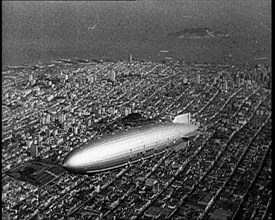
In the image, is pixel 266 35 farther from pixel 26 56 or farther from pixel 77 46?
pixel 26 56

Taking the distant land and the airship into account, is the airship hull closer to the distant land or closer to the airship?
the airship

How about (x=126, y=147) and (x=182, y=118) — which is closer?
(x=126, y=147)

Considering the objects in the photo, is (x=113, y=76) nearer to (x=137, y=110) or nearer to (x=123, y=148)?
(x=137, y=110)

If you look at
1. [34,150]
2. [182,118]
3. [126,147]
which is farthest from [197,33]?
[34,150]

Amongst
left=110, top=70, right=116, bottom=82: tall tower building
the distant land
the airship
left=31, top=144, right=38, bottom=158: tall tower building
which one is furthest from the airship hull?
the distant land

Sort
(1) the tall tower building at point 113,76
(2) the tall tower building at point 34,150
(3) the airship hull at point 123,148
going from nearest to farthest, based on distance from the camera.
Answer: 1. (3) the airship hull at point 123,148
2. (2) the tall tower building at point 34,150
3. (1) the tall tower building at point 113,76

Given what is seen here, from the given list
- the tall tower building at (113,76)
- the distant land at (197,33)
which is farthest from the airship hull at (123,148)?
the distant land at (197,33)

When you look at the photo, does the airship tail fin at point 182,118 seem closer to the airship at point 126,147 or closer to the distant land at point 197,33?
the airship at point 126,147
